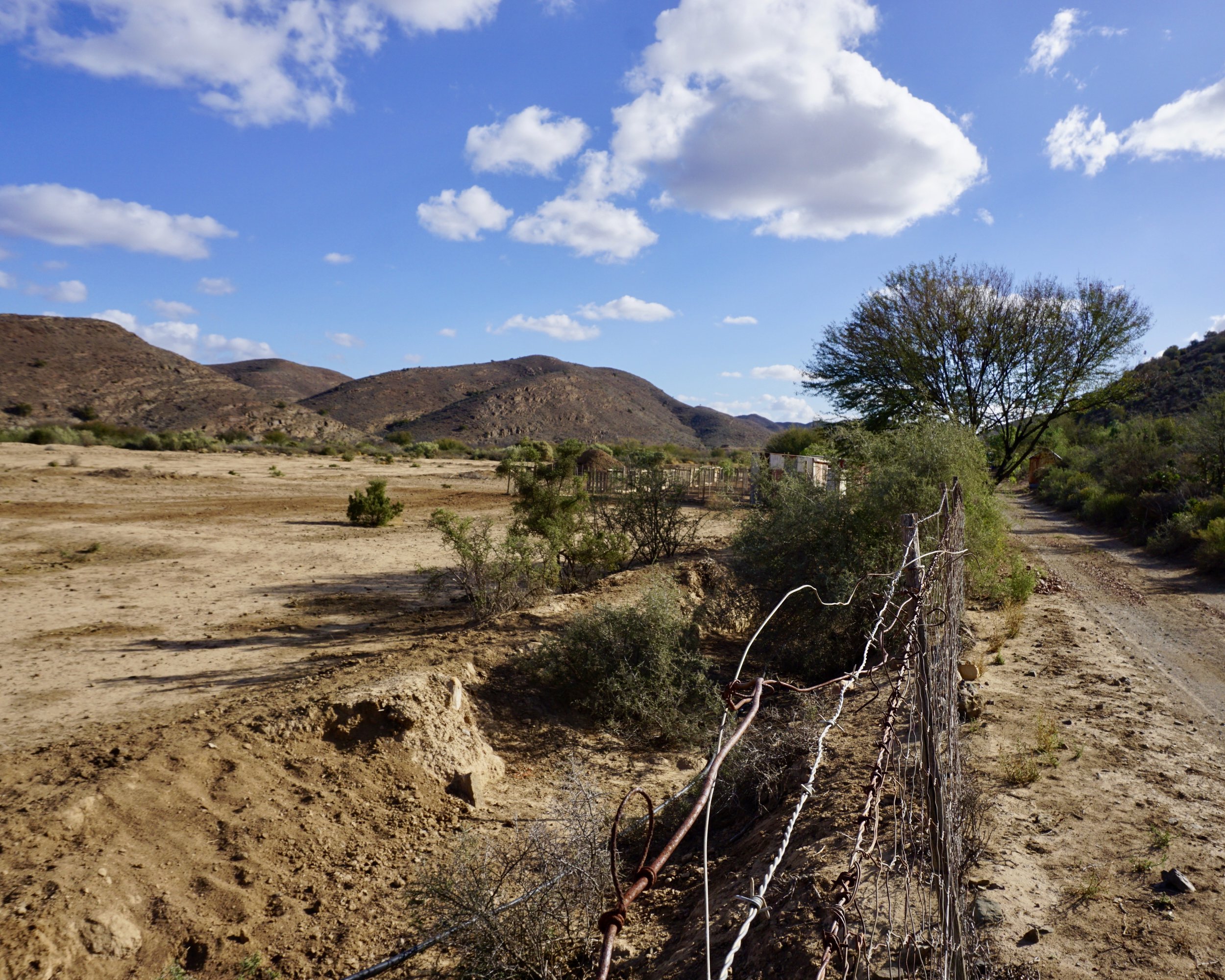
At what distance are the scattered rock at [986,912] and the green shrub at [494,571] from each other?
6.71 meters

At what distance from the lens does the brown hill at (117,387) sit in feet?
194

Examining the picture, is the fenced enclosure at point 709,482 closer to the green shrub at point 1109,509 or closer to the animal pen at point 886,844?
the green shrub at point 1109,509

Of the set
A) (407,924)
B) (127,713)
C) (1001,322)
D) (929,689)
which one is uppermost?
(1001,322)

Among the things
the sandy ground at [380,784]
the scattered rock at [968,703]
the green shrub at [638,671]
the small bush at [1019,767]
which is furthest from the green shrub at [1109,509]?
the green shrub at [638,671]

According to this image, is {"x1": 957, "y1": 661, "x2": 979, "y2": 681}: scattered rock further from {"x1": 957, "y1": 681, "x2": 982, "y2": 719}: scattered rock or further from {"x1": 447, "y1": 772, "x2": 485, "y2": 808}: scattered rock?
{"x1": 447, "y1": 772, "x2": 485, "y2": 808}: scattered rock

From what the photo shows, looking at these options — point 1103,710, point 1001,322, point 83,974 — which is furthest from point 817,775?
point 1001,322

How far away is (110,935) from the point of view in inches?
155

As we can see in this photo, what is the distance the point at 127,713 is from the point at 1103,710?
29.8 ft

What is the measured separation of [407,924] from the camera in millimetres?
4457

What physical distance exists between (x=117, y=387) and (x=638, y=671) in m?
71.6

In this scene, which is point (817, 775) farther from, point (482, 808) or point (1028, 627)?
point (1028, 627)

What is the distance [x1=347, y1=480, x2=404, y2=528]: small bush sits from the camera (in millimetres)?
19328

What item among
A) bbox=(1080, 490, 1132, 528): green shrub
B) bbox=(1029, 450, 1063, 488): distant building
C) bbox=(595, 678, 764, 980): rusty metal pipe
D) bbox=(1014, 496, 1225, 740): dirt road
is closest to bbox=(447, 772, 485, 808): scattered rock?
bbox=(595, 678, 764, 980): rusty metal pipe

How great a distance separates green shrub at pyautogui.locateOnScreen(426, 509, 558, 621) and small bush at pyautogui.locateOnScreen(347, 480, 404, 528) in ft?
31.6
